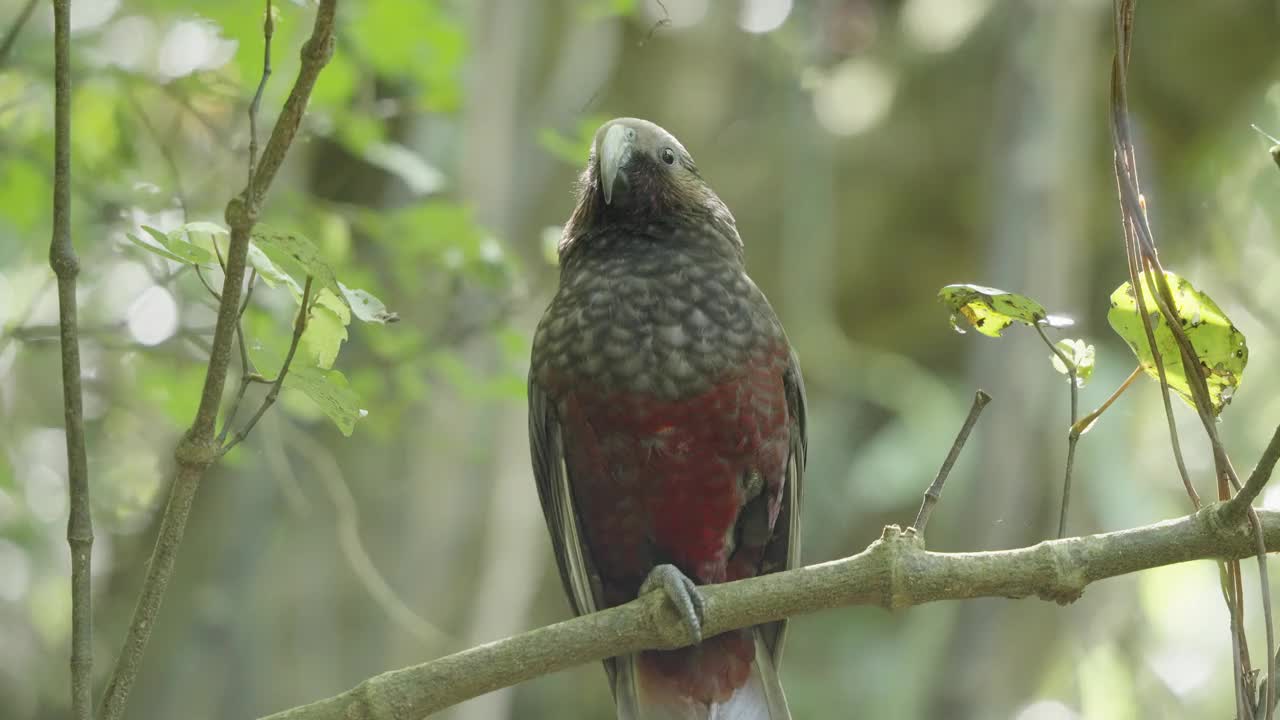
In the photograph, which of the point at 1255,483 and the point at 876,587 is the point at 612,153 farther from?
the point at 1255,483

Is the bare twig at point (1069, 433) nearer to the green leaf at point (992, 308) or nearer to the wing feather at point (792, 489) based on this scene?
the green leaf at point (992, 308)

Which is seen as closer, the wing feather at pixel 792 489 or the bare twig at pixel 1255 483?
the bare twig at pixel 1255 483

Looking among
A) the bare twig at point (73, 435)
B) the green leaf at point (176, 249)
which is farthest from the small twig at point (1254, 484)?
the bare twig at point (73, 435)

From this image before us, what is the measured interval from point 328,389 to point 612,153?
1.37 meters

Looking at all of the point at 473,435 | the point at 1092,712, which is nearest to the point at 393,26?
the point at 473,435

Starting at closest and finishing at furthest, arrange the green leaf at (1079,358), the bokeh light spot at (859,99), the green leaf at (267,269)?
the green leaf at (267,269), the green leaf at (1079,358), the bokeh light spot at (859,99)

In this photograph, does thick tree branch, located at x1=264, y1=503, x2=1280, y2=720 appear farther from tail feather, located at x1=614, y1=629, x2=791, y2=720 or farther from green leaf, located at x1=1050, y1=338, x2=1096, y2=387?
tail feather, located at x1=614, y1=629, x2=791, y2=720

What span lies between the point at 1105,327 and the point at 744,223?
2115mm

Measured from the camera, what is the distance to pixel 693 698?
3.23m

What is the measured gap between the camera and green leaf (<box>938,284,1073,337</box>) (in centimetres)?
186

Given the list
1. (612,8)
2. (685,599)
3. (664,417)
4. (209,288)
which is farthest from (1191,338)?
(612,8)

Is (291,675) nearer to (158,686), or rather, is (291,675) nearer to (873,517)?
(158,686)

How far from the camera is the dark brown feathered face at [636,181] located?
3.03m

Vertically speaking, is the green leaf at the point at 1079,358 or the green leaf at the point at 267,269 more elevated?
the green leaf at the point at 267,269
